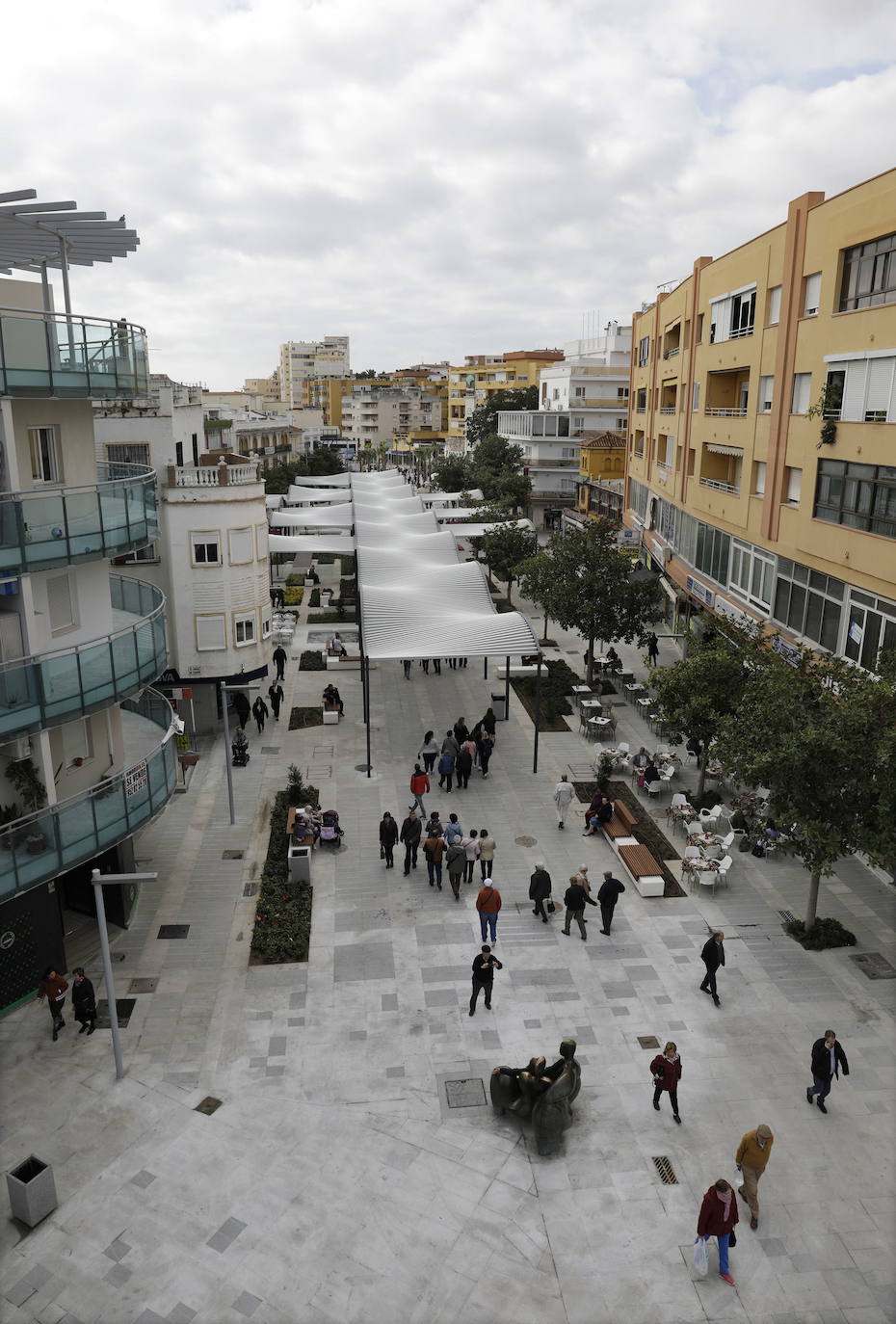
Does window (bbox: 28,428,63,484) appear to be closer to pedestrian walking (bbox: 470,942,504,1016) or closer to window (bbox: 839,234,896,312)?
pedestrian walking (bbox: 470,942,504,1016)

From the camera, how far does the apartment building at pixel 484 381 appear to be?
110375 millimetres

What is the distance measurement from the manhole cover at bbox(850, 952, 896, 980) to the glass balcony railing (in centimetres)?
1503

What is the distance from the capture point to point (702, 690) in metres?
19.5

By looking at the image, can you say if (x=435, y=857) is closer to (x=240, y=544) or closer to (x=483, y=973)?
(x=483, y=973)

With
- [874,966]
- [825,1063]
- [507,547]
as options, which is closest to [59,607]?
[825,1063]

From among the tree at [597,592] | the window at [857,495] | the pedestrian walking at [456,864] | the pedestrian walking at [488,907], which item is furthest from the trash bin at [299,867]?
the tree at [597,592]

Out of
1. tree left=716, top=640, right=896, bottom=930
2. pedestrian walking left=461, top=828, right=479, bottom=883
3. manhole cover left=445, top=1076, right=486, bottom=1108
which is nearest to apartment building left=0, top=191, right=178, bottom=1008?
pedestrian walking left=461, top=828, right=479, bottom=883

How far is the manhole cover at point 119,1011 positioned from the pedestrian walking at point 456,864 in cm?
594

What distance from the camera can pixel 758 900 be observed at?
55.9ft

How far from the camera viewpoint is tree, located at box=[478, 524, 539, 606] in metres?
43.4

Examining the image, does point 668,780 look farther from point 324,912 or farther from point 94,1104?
point 94,1104

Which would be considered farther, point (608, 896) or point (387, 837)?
point (387, 837)

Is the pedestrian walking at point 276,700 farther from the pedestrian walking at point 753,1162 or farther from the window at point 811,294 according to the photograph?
the pedestrian walking at point 753,1162

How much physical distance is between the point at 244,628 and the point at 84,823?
532 inches
